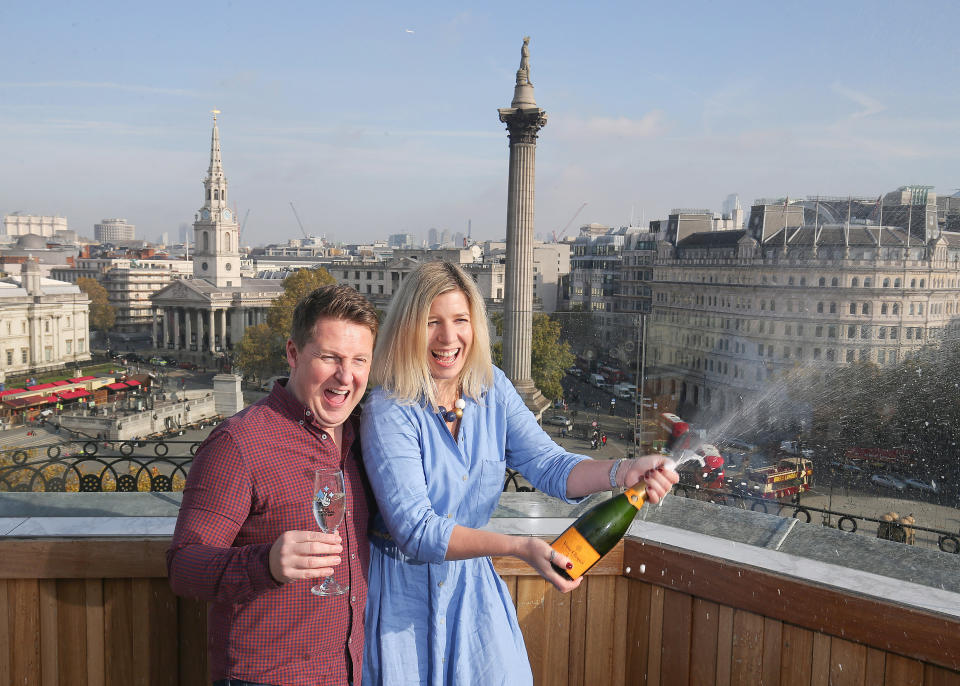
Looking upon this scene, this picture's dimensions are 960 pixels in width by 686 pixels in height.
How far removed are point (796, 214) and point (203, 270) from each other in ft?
248

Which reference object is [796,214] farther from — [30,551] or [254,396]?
[254,396]

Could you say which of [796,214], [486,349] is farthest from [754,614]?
[796,214]

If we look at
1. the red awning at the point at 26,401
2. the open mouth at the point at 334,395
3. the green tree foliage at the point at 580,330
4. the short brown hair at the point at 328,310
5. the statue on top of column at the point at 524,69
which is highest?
the statue on top of column at the point at 524,69

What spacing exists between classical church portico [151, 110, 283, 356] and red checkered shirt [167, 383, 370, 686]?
227 feet

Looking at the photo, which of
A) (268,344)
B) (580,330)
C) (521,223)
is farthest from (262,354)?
(521,223)

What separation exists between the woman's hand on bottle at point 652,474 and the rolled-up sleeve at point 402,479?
54 centimetres

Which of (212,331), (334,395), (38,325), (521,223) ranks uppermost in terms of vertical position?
(521,223)

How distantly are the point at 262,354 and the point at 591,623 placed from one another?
148 feet

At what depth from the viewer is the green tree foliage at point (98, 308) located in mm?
70312

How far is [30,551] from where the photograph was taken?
2666 mm

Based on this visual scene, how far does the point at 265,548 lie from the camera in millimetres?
1663

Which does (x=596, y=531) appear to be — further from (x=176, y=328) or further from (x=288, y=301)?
(x=176, y=328)

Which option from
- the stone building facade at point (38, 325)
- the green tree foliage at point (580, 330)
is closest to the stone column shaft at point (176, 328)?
the stone building facade at point (38, 325)

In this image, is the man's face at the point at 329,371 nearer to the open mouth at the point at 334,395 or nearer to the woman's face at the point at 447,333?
the open mouth at the point at 334,395
